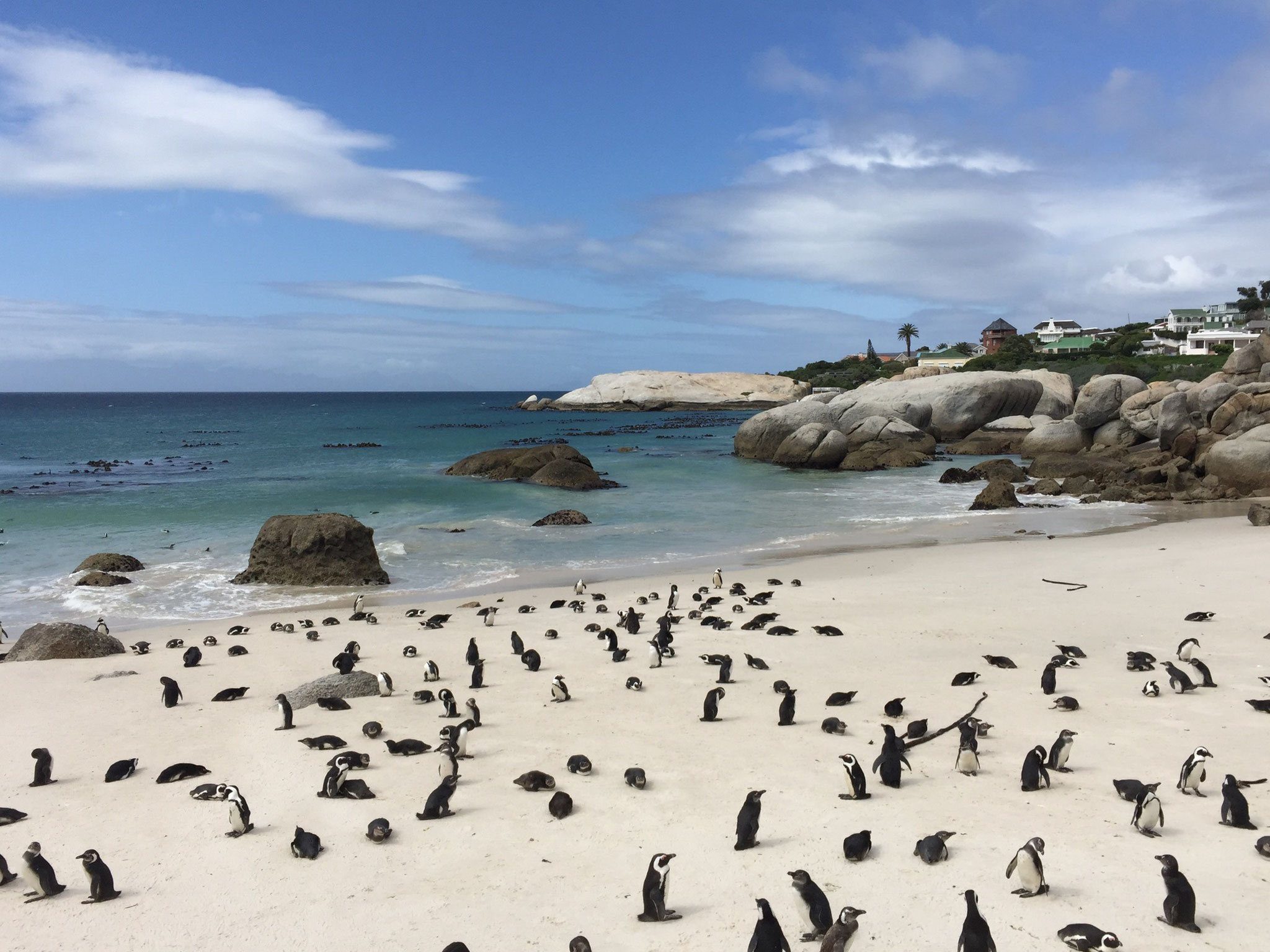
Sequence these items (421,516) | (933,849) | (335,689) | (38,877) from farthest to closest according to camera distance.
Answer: (421,516) → (335,689) → (933,849) → (38,877)

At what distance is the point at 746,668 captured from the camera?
11.2 metres

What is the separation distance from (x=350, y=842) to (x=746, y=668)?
19.6 feet

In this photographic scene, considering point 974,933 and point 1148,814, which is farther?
point 1148,814

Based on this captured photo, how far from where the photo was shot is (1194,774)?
268 inches

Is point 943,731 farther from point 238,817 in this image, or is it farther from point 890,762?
point 238,817

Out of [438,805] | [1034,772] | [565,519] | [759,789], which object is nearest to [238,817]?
[438,805]

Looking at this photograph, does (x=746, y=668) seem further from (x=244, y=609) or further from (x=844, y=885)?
(x=244, y=609)

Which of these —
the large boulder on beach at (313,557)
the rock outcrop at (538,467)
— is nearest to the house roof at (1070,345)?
the rock outcrop at (538,467)

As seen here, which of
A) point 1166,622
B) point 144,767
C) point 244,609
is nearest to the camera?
point 144,767

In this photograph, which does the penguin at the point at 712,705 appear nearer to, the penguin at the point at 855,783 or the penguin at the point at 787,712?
the penguin at the point at 787,712

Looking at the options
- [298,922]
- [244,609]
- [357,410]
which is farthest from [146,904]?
[357,410]

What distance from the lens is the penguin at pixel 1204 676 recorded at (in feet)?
31.2

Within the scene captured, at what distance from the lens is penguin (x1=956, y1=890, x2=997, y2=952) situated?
478 centimetres

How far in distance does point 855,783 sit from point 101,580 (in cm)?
1844
